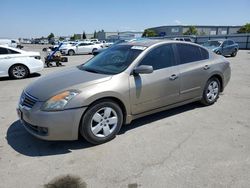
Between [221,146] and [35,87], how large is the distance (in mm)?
3116

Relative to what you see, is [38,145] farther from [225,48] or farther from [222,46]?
[225,48]

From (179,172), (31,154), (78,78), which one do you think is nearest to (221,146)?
(179,172)

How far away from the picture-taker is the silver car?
11.1ft

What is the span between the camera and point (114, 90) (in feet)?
12.0

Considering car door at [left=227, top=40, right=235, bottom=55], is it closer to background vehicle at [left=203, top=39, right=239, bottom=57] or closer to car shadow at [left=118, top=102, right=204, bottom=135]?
background vehicle at [left=203, top=39, right=239, bottom=57]

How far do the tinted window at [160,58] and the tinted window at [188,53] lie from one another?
0.27 meters

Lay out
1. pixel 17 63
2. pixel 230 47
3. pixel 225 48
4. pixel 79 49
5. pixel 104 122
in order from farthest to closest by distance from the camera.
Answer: pixel 79 49, pixel 230 47, pixel 225 48, pixel 17 63, pixel 104 122

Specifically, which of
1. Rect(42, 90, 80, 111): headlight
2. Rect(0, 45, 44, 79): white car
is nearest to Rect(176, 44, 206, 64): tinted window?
Rect(42, 90, 80, 111): headlight

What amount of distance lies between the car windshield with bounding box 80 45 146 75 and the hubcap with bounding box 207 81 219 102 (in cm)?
212

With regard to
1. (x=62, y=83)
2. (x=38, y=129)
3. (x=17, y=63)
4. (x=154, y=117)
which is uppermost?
(x=62, y=83)

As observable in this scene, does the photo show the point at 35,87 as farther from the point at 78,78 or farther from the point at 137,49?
the point at 137,49

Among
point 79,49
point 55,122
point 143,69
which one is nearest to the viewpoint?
point 55,122

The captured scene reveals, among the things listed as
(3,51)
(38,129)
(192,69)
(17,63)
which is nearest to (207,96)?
(192,69)

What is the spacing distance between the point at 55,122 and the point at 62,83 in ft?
2.34
